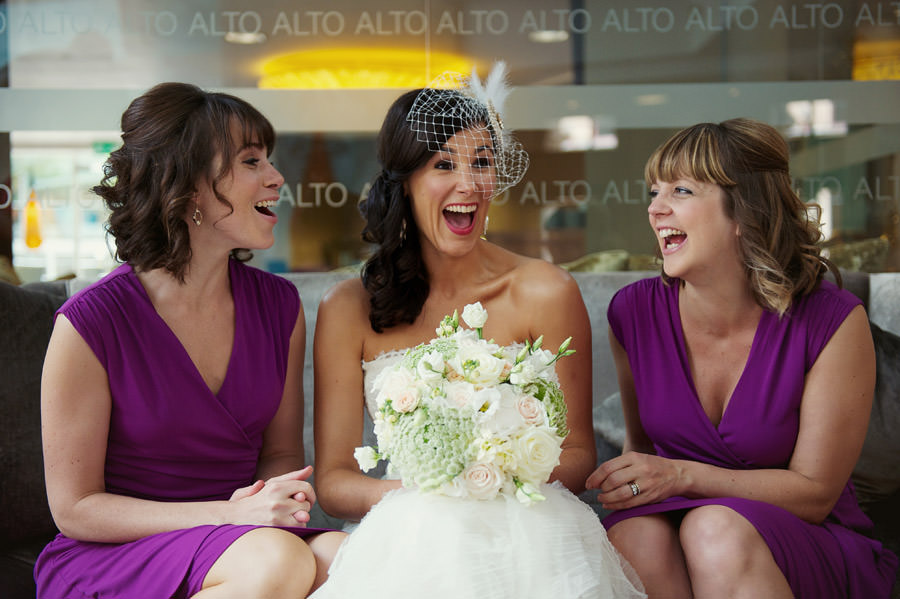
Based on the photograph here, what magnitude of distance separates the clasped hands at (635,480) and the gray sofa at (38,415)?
0.76m

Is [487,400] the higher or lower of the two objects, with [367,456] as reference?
higher

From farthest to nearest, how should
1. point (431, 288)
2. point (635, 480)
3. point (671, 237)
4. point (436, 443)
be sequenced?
point (431, 288) → point (671, 237) → point (635, 480) → point (436, 443)

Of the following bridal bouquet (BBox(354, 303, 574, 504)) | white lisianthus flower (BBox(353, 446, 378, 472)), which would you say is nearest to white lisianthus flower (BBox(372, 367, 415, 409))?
bridal bouquet (BBox(354, 303, 574, 504))

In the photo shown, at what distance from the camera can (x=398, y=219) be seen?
269cm

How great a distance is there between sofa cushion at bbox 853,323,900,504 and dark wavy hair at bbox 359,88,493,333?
1.50 meters

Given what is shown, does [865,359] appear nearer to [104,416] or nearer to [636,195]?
[104,416]

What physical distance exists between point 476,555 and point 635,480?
0.55 m

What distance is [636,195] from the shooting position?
5.56 m

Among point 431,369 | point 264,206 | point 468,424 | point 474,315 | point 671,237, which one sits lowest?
point 468,424

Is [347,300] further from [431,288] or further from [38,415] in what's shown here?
[38,415]

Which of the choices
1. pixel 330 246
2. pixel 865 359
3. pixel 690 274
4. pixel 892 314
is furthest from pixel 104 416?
pixel 330 246

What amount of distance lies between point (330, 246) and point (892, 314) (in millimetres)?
3301

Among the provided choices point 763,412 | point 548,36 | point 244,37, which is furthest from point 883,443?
point 244,37

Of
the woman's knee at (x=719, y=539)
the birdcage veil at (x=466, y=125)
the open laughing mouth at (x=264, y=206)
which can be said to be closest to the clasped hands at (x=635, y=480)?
the woman's knee at (x=719, y=539)
